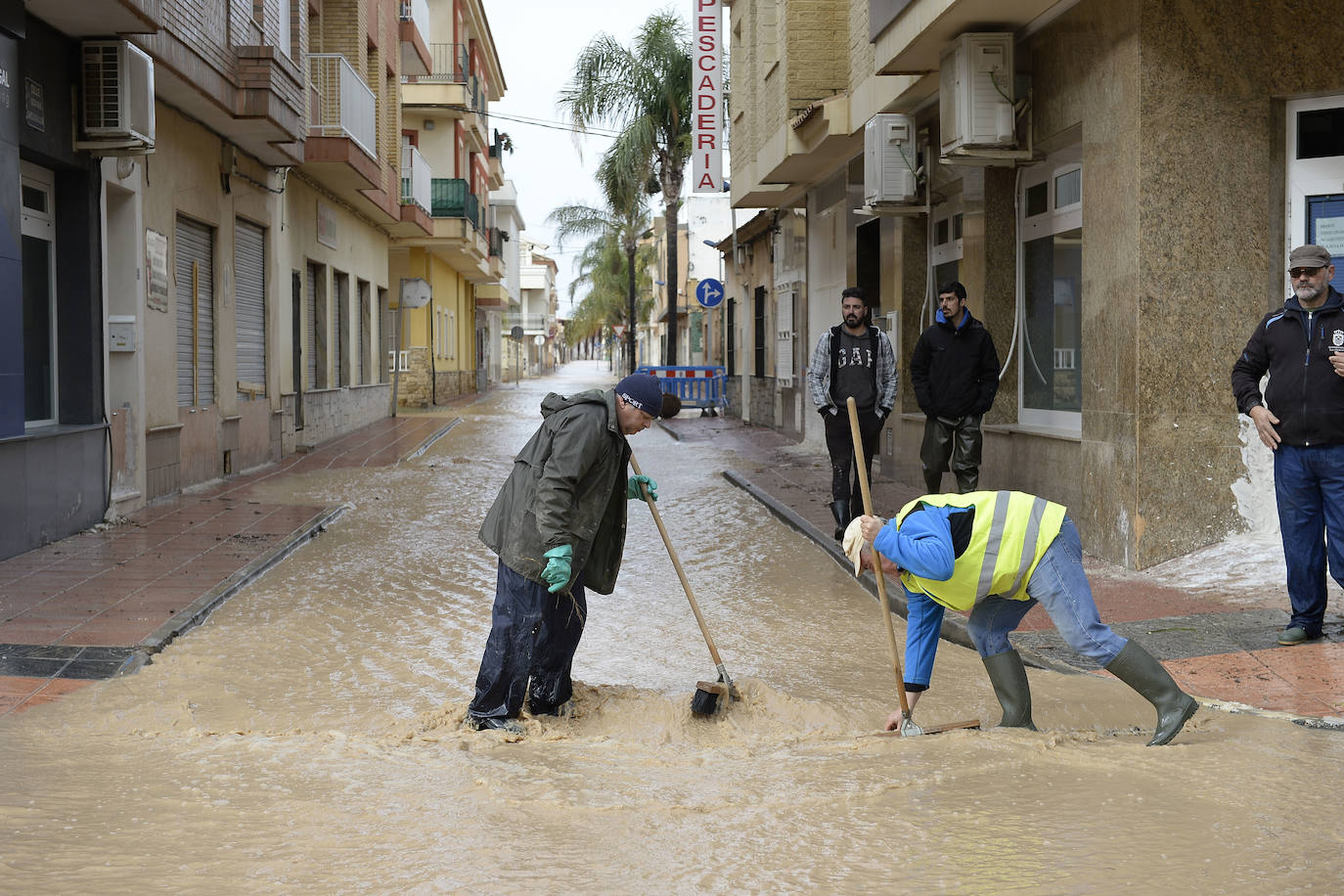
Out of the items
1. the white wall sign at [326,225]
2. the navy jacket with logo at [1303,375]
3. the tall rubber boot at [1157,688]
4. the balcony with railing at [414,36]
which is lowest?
the tall rubber boot at [1157,688]

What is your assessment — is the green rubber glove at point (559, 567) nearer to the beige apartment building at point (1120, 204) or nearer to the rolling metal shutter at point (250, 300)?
the beige apartment building at point (1120, 204)

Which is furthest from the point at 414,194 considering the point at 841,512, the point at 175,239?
the point at 841,512

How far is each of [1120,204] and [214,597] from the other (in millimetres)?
6002

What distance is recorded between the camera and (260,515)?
36.4 feet

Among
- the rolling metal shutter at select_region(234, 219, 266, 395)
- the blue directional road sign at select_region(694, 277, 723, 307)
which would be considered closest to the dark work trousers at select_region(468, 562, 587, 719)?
the rolling metal shutter at select_region(234, 219, 266, 395)

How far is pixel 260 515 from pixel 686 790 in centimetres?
779

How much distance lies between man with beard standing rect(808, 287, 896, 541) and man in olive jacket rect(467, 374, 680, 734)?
4.57m

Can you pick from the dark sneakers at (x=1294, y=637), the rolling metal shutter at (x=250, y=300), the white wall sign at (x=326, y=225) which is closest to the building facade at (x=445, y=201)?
the white wall sign at (x=326, y=225)

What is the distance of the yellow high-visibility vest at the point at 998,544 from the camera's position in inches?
171

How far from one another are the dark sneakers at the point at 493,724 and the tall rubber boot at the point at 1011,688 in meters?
1.78

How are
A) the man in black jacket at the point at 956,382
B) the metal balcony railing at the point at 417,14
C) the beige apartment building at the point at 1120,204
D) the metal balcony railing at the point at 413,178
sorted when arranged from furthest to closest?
1. the metal balcony railing at the point at 417,14
2. the metal balcony railing at the point at 413,178
3. the man in black jacket at the point at 956,382
4. the beige apartment building at the point at 1120,204

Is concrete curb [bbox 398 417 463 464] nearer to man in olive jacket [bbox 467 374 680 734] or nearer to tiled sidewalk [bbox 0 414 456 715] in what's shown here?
tiled sidewalk [bbox 0 414 456 715]

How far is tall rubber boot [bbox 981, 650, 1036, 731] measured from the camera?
4805 millimetres

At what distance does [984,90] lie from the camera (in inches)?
380
